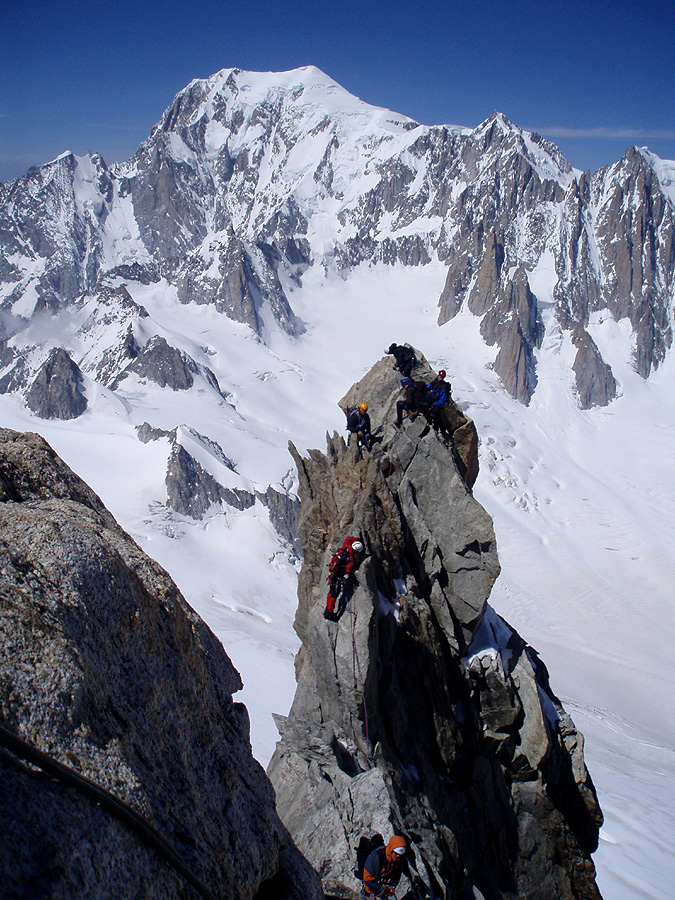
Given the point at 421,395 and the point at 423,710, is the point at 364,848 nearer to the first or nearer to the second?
the point at 423,710

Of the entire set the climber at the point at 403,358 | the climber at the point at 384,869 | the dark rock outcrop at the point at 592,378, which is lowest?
the climber at the point at 384,869

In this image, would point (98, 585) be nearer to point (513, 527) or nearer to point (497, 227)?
point (513, 527)

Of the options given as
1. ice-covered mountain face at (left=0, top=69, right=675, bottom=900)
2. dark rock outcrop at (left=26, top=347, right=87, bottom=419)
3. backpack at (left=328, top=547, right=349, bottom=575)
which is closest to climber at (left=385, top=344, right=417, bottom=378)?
backpack at (left=328, top=547, right=349, bottom=575)

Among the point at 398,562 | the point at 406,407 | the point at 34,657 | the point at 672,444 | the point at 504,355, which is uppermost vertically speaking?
the point at 504,355

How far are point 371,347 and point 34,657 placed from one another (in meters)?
181

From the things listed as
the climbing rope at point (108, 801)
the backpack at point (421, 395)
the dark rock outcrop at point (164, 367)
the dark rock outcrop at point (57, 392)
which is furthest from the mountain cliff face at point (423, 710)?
the dark rock outcrop at point (164, 367)

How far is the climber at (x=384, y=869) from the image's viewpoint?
7848mm

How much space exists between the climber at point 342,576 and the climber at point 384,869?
13.6 feet

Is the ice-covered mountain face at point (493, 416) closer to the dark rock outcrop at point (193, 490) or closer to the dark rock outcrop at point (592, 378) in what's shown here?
the dark rock outcrop at point (193, 490)

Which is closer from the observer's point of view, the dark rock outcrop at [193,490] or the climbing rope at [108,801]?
the climbing rope at [108,801]

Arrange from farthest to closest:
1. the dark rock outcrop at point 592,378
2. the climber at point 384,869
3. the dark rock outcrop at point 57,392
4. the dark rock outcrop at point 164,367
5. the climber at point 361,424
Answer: the dark rock outcrop at point 592,378
the dark rock outcrop at point 164,367
the dark rock outcrop at point 57,392
the climber at point 361,424
the climber at point 384,869

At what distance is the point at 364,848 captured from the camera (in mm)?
8258

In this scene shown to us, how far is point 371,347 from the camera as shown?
593 ft

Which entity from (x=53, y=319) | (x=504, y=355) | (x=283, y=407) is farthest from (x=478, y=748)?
(x=53, y=319)
